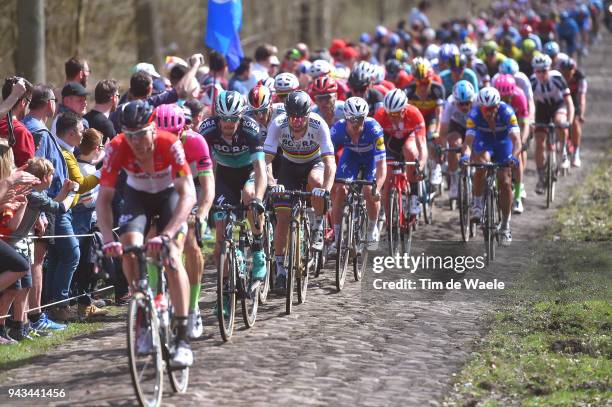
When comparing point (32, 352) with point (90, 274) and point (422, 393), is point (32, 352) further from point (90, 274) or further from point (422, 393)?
point (422, 393)

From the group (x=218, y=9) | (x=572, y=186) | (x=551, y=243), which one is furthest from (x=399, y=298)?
(x=572, y=186)

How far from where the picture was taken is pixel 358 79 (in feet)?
49.0

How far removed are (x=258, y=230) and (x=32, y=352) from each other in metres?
2.34

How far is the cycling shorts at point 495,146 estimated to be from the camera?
15.1 metres

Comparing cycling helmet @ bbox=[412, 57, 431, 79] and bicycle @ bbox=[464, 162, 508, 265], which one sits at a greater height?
cycling helmet @ bbox=[412, 57, 431, 79]

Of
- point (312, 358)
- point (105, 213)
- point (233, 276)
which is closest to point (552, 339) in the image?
point (312, 358)

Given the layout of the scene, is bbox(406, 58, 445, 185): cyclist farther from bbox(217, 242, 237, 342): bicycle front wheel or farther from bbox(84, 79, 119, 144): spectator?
bbox(217, 242, 237, 342): bicycle front wheel

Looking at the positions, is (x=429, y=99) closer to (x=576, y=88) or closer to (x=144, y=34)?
(x=576, y=88)

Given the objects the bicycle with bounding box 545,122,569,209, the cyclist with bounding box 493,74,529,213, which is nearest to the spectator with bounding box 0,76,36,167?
the cyclist with bounding box 493,74,529,213

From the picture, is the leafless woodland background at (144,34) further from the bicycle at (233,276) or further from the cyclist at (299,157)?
the bicycle at (233,276)

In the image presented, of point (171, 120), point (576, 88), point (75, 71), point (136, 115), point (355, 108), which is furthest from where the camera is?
point (576, 88)

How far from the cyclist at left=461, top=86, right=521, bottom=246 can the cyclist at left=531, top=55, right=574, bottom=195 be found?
168 inches

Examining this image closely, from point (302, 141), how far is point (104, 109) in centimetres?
210

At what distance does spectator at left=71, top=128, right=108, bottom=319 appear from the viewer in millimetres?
11430
